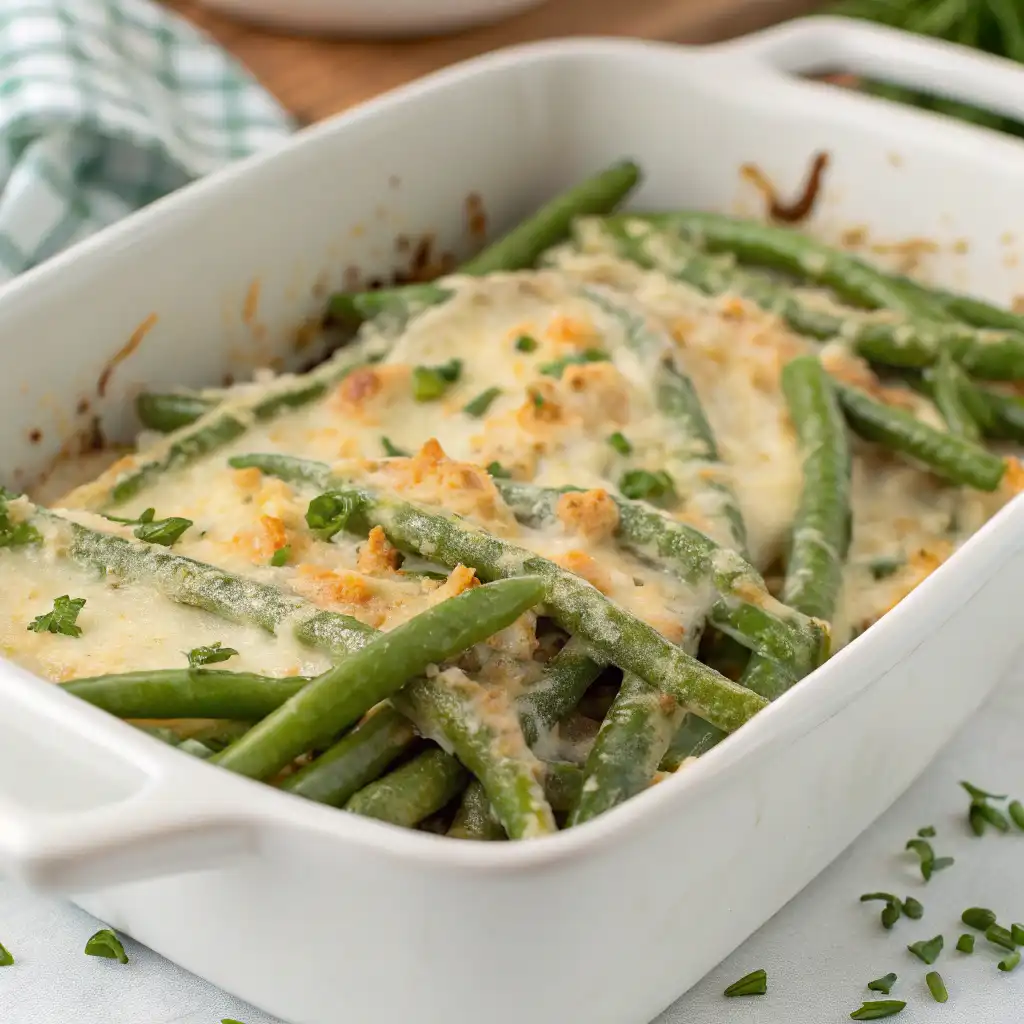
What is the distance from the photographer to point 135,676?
2109 millimetres

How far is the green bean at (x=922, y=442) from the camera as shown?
291cm

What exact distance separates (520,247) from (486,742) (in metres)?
1.81

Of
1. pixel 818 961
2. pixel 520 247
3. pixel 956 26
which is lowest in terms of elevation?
pixel 818 961

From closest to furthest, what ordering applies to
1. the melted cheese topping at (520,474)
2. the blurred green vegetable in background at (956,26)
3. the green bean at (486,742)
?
the green bean at (486,742) → the melted cheese topping at (520,474) → the blurred green vegetable in background at (956,26)

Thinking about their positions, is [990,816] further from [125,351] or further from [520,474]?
[125,351]

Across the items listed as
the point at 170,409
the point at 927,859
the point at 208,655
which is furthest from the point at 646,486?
the point at 170,409

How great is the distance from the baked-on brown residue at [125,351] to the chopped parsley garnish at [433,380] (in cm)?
55

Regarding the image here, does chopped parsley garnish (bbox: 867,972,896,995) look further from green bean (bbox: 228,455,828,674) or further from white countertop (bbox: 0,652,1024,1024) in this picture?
green bean (bbox: 228,455,828,674)

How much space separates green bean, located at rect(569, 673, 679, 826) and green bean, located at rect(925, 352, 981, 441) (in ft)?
3.87

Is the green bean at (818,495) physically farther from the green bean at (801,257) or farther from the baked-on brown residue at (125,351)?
the baked-on brown residue at (125,351)

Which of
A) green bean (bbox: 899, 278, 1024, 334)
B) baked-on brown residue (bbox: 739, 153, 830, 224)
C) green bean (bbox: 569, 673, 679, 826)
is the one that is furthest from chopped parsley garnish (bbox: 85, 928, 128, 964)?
baked-on brown residue (bbox: 739, 153, 830, 224)

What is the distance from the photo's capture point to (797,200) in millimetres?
3740

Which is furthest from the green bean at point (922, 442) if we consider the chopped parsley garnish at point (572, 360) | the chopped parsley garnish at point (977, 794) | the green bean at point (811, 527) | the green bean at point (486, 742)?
the green bean at point (486, 742)

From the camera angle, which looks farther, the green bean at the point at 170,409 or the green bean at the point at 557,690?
the green bean at the point at 170,409
